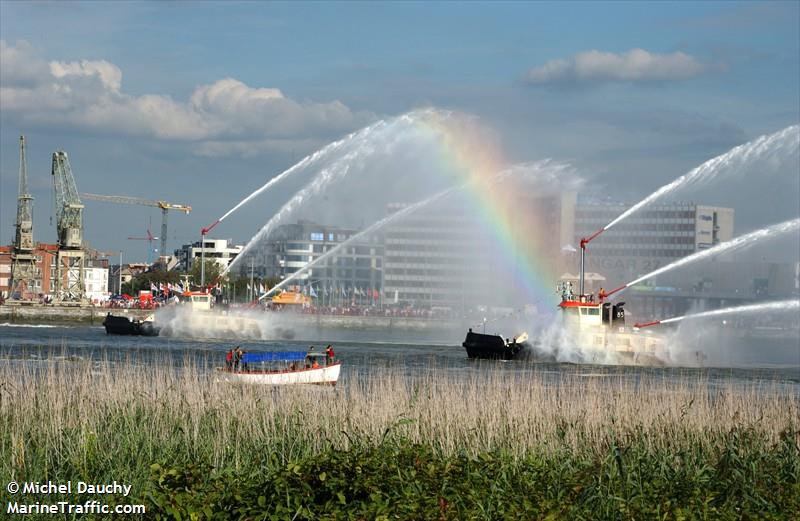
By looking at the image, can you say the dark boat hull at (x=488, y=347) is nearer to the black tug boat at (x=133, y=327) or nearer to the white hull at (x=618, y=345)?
the white hull at (x=618, y=345)

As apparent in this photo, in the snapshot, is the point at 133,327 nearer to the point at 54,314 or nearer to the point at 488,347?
the point at 488,347

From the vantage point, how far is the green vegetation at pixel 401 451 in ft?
63.9

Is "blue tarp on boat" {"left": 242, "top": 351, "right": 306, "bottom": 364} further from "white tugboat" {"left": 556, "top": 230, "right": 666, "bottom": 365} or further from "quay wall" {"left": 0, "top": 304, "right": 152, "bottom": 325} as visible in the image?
"quay wall" {"left": 0, "top": 304, "right": 152, "bottom": 325}

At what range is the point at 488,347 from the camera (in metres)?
90.3

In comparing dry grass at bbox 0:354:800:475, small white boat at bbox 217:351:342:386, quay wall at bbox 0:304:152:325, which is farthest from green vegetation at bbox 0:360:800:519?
quay wall at bbox 0:304:152:325

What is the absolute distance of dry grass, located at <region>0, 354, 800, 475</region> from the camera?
26438 mm

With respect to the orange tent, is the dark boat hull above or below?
below

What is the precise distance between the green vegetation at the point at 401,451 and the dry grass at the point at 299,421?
80 millimetres

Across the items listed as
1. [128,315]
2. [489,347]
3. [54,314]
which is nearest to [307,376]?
[489,347]

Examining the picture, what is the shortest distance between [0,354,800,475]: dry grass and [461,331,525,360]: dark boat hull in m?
54.4

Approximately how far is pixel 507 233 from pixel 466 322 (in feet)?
105

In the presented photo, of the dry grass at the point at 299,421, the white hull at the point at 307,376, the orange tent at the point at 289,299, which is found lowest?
the white hull at the point at 307,376

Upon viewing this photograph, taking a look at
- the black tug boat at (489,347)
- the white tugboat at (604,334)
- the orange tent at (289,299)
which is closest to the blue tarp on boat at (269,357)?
the black tug boat at (489,347)

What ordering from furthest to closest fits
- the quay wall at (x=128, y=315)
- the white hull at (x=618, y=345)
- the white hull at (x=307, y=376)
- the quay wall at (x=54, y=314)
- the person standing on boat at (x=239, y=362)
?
the quay wall at (x=128, y=315), the quay wall at (x=54, y=314), the white hull at (x=618, y=345), the white hull at (x=307, y=376), the person standing on boat at (x=239, y=362)
